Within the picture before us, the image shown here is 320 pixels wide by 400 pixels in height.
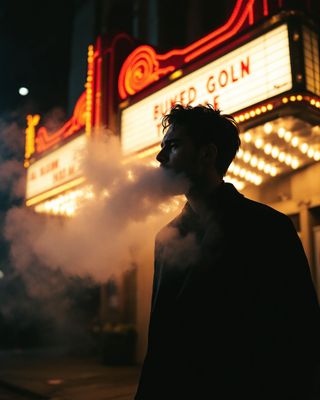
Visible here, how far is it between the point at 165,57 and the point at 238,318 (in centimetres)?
677

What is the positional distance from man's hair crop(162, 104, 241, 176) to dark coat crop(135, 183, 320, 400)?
0.27 meters

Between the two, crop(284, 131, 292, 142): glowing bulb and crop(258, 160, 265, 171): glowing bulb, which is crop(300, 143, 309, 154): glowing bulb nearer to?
crop(284, 131, 292, 142): glowing bulb

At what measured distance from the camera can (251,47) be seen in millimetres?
5980

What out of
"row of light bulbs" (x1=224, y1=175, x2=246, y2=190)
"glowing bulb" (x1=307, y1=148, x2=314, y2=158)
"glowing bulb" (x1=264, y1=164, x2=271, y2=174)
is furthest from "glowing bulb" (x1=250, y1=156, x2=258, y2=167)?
"glowing bulb" (x1=307, y1=148, x2=314, y2=158)

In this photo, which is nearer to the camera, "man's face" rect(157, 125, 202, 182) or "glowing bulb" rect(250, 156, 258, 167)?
"man's face" rect(157, 125, 202, 182)

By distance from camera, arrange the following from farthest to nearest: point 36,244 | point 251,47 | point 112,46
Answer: point 112,46 < point 251,47 < point 36,244

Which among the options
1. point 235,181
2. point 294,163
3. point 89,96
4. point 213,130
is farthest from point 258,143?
point 213,130

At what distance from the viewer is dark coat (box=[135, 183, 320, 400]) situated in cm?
159

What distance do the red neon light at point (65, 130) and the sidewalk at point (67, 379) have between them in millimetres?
5310

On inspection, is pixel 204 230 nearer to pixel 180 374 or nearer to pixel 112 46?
pixel 180 374

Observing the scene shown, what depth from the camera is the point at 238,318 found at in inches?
64.9

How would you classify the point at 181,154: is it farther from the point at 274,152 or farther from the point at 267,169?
the point at 267,169

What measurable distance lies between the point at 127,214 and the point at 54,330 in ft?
46.7

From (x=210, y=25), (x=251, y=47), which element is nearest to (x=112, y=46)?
(x=210, y=25)
